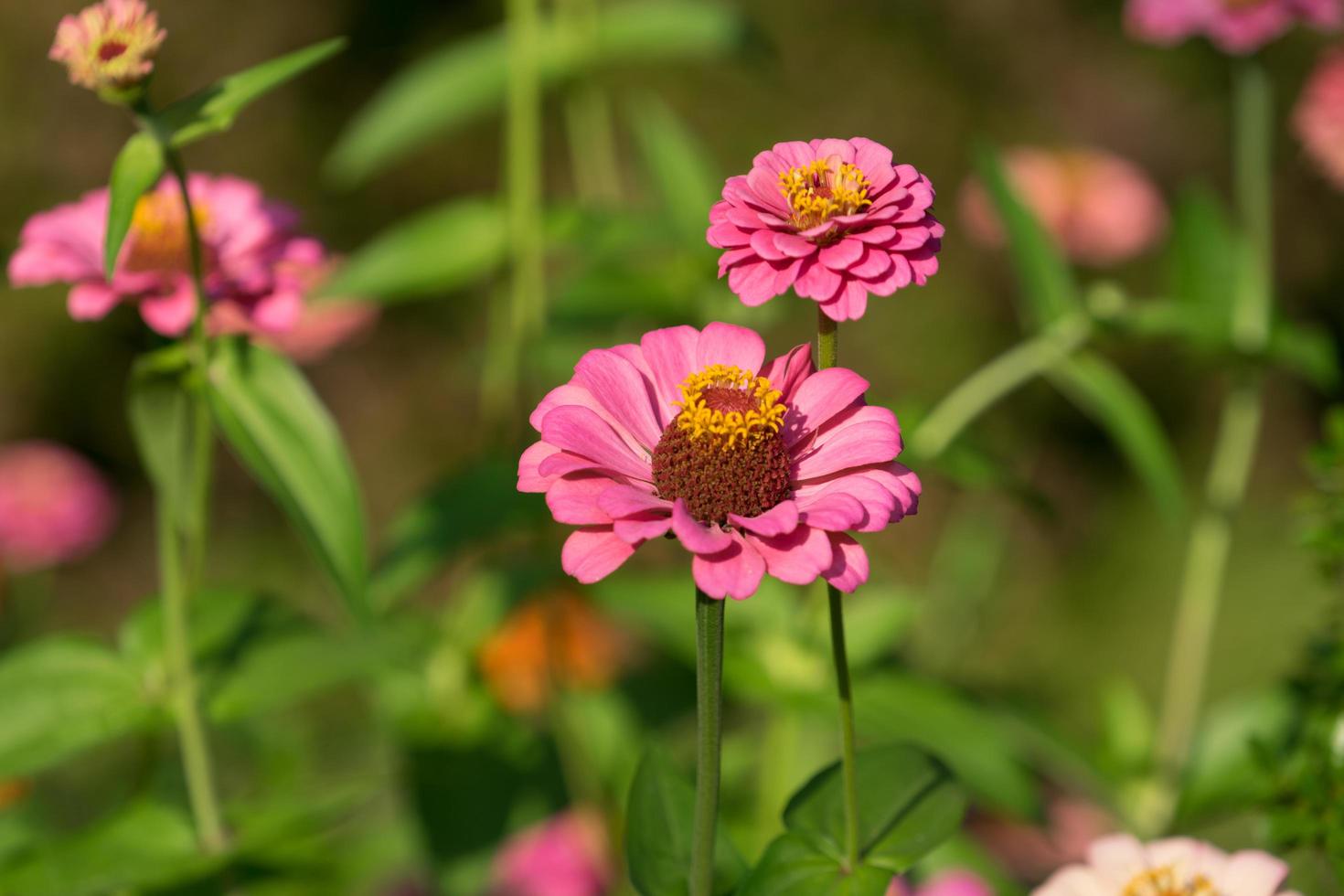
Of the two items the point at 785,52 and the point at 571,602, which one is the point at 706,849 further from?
the point at 785,52

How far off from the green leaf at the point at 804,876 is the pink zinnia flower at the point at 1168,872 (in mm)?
133

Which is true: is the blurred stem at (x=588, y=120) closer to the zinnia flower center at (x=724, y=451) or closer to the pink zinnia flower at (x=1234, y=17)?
the pink zinnia flower at (x=1234, y=17)

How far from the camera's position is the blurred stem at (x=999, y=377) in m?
1.08

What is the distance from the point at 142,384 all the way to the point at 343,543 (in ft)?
0.62

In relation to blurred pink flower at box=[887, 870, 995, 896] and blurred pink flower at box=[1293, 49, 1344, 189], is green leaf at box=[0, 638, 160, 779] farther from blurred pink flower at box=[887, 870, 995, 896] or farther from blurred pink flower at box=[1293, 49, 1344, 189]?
blurred pink flower at box=[1293, 49, 1344, 189]

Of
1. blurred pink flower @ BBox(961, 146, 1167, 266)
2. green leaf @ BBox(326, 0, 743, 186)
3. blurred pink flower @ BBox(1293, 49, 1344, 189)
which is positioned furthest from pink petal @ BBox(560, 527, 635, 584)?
blurred pink flower @ BBox(961, 146, 1167, 266)

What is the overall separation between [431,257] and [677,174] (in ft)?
0.90

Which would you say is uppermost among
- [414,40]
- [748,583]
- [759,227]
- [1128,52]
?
[414,40]

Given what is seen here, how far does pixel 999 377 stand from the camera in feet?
3.66

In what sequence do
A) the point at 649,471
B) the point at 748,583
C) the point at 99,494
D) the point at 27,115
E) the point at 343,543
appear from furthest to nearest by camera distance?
the point at 27,115 → the point at 99,494 → the point at 343,543 → the point at 649,471 → the point at 748,583

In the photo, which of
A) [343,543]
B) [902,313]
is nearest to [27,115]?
[902,313]

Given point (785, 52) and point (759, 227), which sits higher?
point (785, 52)

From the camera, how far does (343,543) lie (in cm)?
81

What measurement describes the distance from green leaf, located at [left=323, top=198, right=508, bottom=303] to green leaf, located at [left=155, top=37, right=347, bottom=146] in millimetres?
568
